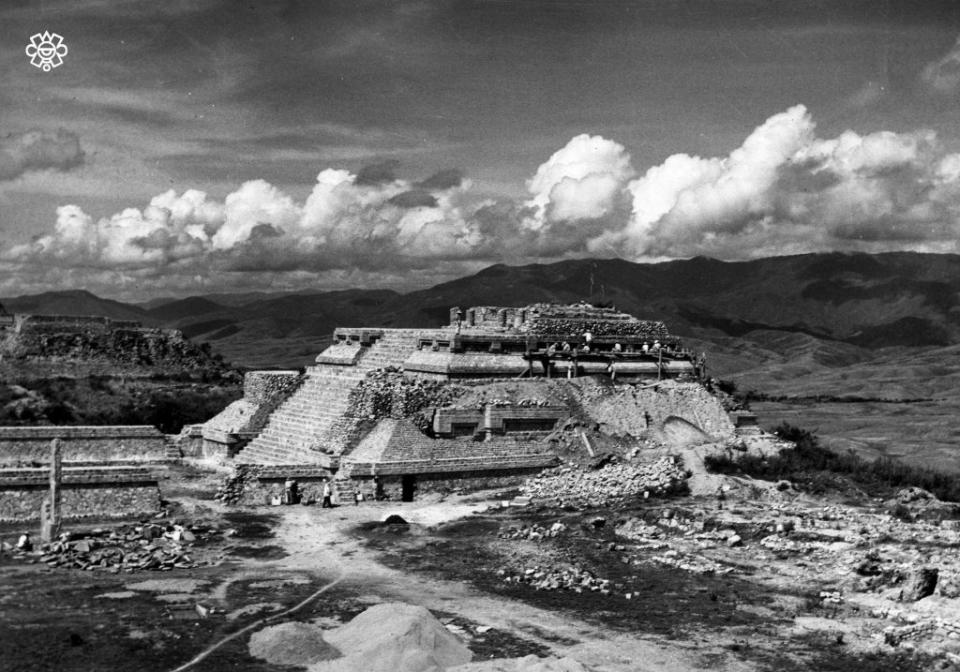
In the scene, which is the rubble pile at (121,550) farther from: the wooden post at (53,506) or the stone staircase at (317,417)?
the stone staircase at (317,417)

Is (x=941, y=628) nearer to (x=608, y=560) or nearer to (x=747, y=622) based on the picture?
(x=747, y=622)

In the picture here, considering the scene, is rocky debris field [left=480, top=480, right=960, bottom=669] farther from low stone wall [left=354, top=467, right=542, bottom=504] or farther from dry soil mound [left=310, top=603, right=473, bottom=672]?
dry soil mound [left=310, top=603, right=473, bottom=672]

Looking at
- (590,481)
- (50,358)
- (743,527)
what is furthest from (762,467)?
(50,358)

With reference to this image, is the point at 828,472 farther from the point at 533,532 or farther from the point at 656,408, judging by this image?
the point at 533,532

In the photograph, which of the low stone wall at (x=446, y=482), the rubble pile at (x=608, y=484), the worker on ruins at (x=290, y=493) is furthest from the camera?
the low stone wall at (x=446, y=482)

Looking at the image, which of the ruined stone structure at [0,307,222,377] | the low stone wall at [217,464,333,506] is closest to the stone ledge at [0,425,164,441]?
the low stone wall at [217,464,333,506]

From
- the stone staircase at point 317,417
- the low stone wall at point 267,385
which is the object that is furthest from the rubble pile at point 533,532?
the low stone wall at point 267,385
